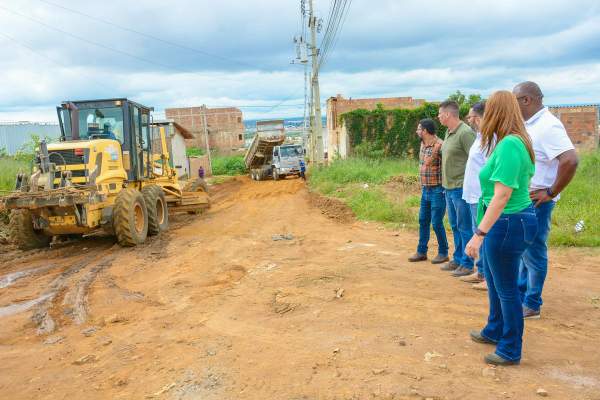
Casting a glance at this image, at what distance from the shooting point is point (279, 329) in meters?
4.30

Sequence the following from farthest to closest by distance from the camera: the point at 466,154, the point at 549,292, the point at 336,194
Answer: the point at 336,194 < the point at 466,154 < the point at 549,292

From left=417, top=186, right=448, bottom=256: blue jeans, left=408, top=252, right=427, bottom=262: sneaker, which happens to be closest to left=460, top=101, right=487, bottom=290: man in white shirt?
left=417, top=186, right=448, bottom=256: blue jeans

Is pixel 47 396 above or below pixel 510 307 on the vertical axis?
below

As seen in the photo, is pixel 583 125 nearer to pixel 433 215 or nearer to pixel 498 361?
pixel 433 215

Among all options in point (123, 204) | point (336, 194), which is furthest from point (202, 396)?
point (336, 194)

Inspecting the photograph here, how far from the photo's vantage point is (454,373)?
328cm

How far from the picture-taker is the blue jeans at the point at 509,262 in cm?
315

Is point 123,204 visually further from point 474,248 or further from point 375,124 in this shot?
point 375,124

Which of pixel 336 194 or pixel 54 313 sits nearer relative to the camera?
pixel 54 313

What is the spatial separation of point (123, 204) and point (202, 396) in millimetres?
6013

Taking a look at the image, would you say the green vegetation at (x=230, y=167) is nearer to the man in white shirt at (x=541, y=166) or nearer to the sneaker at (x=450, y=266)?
the sneaker at (x=450, y=266)

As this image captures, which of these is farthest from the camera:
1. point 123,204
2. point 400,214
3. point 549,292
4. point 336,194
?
point 336,194

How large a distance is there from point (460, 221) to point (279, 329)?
97.3 inches

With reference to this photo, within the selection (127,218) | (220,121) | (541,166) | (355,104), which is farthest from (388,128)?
(220,121)
